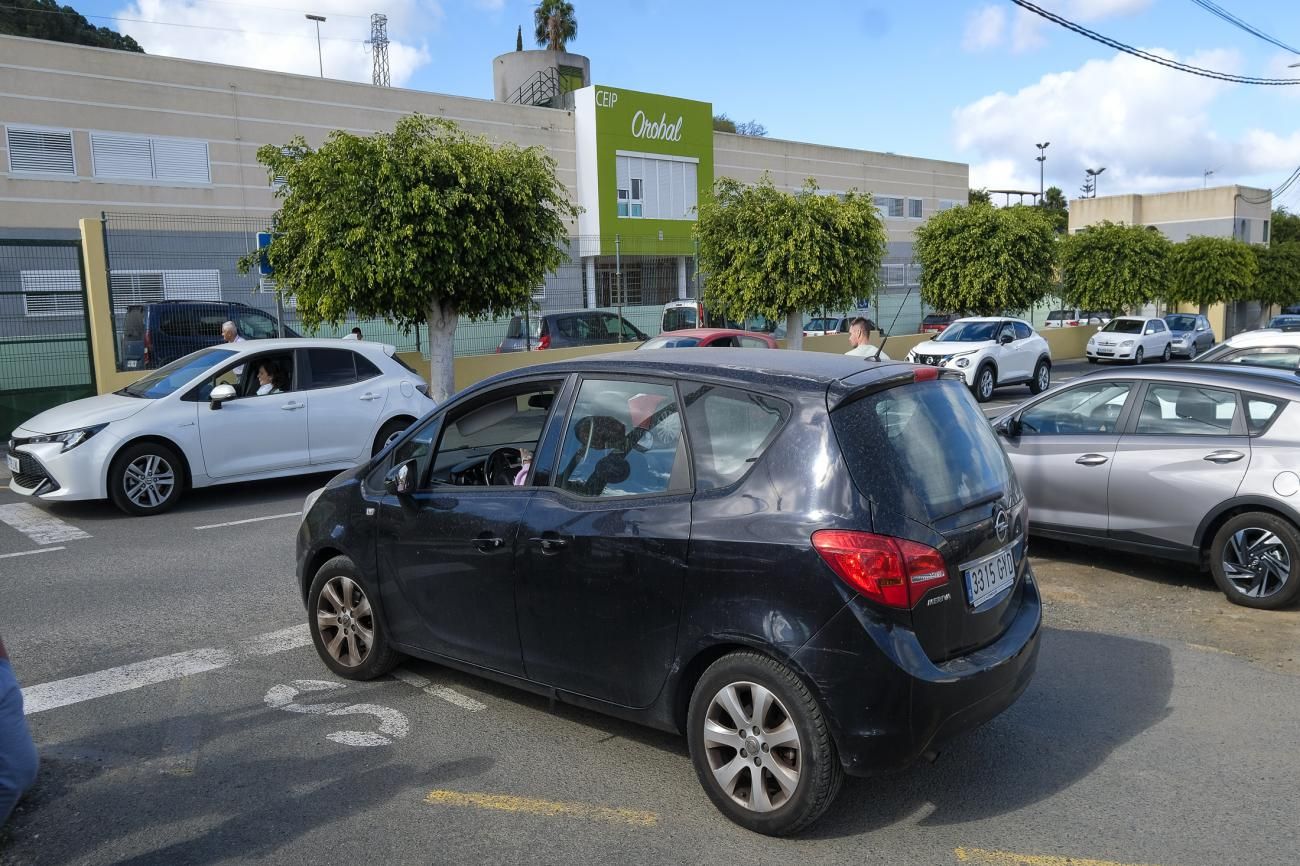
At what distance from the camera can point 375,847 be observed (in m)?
3.63

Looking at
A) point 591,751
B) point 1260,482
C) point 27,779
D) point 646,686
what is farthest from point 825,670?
point 1260,482

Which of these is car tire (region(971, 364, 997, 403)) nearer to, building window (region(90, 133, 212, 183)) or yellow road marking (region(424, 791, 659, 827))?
yellow road marking (region(424, 791, 659, 827))

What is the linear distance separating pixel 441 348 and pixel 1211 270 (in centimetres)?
4108

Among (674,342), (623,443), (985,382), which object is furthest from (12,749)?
(985,382)

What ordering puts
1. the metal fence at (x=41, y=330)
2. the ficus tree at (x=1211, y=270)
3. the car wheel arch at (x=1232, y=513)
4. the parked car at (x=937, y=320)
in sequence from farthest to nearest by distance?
the ficus tree at (x=1211, y=270) → the parked car at (x=937, y=320) → the metal fence at (x=41, y=330) → the car wheel arch at (x=1232, y=513)

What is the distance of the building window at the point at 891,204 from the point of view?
162 feet

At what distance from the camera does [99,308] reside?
1483 cm

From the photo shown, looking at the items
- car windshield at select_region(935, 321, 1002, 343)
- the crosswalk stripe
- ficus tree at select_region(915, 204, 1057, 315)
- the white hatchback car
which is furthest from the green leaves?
the crosswalk stripe

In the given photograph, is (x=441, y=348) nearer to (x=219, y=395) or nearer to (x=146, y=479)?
(x=219, y=395)

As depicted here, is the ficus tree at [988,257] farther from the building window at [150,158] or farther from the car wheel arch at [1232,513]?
the car wheel arch at [1232,513]

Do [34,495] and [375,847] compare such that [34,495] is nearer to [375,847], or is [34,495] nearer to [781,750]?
[375,847]

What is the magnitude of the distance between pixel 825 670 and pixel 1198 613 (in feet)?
13.6

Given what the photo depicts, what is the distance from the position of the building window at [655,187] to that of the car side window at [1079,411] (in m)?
31.7

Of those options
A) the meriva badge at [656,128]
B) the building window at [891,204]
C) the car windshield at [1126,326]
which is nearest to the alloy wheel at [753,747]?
Result: the car windshield at [1126,326]
